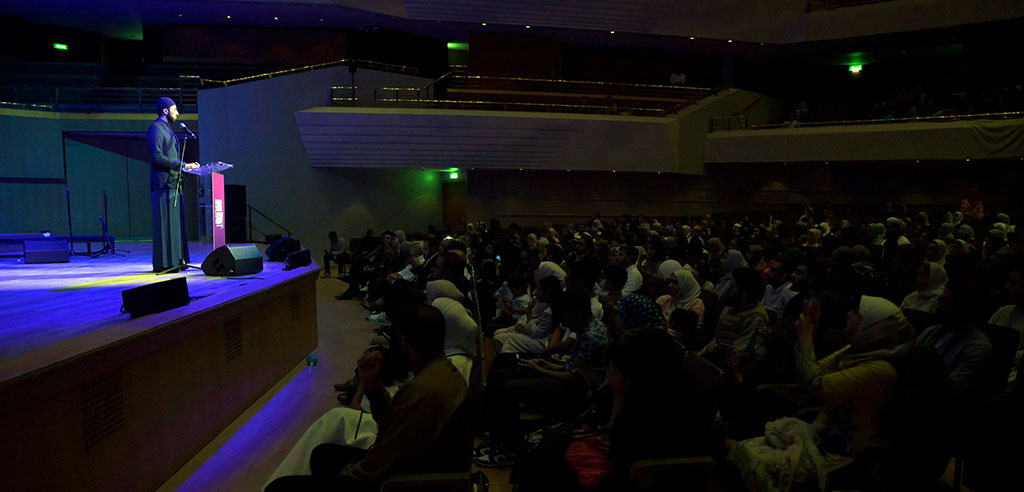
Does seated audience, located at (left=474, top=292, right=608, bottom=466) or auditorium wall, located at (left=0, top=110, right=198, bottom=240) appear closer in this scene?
seated audience, located at (left=474, top=292, right=608, bottom=466)

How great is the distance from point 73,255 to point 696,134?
1411 centimetres

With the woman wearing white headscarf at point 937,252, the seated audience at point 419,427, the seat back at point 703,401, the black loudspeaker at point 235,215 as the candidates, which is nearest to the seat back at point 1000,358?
the seat back at point 703,401

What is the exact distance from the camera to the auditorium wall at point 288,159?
13656 mm

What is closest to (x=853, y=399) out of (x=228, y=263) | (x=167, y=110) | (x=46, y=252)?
(x=228, y=263)

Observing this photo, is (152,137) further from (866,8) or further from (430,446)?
(866,8)

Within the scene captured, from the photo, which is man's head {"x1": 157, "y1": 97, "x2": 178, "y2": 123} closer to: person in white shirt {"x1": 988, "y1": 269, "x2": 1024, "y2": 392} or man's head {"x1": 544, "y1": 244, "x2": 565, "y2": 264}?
man's head {"x1": 544, "y1": 244, "x2": 565, "y2": 264}

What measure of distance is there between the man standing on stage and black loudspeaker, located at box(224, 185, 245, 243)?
493cm

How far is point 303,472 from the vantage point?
2.58m

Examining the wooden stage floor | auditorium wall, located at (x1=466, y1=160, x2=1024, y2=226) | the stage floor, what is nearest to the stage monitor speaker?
the stage floor

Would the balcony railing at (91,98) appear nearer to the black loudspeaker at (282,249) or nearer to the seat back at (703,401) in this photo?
the black loudspeaker at (282,249)

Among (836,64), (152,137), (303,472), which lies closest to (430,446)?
(303,472)

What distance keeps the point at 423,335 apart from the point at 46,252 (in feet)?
23.2

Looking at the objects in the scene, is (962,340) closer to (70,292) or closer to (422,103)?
(70,292)

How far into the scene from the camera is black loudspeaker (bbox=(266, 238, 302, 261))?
662 centimetres
